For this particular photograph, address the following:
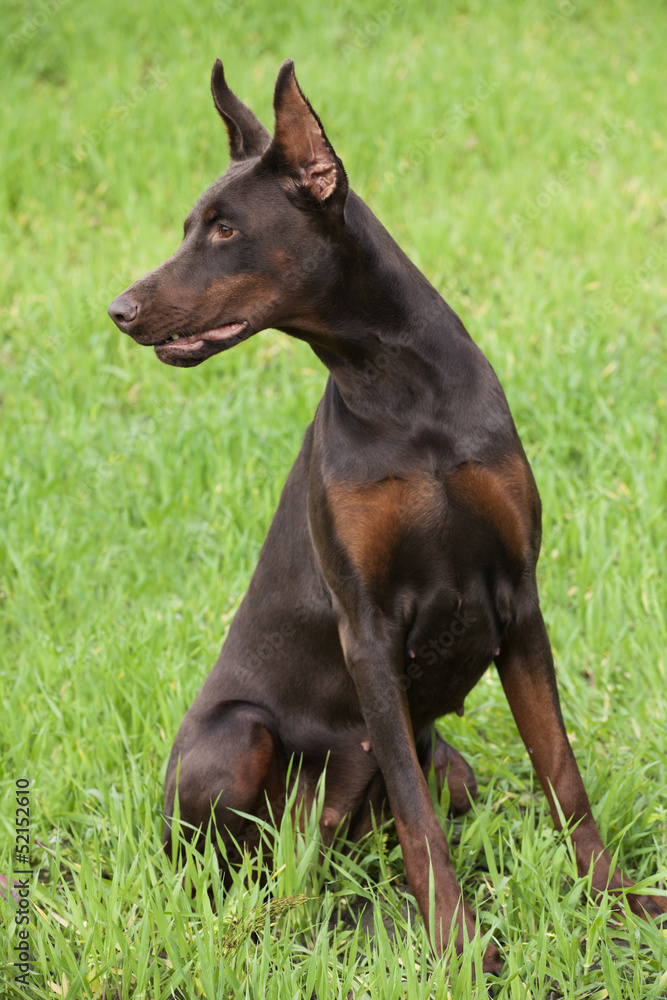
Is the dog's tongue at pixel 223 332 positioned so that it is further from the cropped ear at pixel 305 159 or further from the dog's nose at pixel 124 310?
the cropped ear at pixel 305 159

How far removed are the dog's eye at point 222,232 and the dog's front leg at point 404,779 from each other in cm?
98

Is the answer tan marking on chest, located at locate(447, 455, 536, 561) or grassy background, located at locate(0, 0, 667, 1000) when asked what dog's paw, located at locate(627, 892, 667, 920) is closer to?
grassy background, located at locate(0, 0, 667, 1000)

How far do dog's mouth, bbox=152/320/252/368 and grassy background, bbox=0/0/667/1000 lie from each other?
1257 mm

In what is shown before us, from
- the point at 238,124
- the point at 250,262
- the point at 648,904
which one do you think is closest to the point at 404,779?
the point at 648,904

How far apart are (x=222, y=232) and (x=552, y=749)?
1.54 m

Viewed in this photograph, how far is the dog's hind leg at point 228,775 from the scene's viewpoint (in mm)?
2520

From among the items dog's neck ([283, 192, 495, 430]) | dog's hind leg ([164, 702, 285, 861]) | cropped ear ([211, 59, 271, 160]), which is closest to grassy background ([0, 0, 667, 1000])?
dog's hind leg ([164, 702, 285, 861])

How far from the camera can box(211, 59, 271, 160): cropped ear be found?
8.18 ft

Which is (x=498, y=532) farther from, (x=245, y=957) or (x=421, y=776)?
(x=245, y=957)

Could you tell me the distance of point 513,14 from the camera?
9.72 m

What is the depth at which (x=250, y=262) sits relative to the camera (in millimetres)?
2254

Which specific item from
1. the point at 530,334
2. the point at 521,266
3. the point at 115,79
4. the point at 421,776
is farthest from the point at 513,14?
the point at 421,776

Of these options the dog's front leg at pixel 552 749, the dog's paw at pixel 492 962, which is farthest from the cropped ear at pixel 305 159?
the dog's paw at pixel 492 962

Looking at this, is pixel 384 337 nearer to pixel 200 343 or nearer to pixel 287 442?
pixel 200 343
